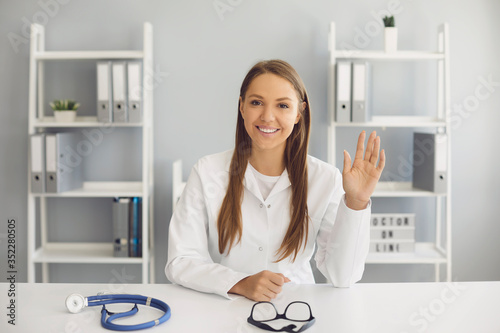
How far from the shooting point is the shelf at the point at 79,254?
2719 mm

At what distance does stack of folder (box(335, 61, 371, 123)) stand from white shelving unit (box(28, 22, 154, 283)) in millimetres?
1048

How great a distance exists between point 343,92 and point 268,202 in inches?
51.2

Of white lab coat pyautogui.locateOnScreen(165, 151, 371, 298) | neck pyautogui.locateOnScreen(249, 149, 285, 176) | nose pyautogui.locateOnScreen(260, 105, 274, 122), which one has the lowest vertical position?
white lab coat pyautogui.locateOnScreen(165, 151, 371, 298)

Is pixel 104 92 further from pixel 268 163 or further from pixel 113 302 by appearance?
pixel 113 302

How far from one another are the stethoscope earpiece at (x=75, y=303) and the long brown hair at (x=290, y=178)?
50cm

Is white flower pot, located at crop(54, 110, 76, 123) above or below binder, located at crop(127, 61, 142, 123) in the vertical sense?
below

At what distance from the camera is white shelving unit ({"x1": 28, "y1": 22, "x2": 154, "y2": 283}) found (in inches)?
106

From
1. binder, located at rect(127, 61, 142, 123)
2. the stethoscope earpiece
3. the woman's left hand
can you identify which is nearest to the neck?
the woman's left hand

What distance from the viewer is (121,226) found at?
2.73m

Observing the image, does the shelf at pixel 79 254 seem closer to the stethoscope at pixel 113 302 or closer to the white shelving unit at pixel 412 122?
the white shelving unit at pixel 412 122

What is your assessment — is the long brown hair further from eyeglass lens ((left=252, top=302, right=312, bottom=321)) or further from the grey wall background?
the grey wall background

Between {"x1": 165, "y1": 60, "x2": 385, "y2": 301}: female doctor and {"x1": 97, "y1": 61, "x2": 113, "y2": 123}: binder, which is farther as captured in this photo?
{"x1": 97, "y1": 61, "x2": 113, "y2": 123}: binder

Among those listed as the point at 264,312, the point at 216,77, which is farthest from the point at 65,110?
the point at 264,312

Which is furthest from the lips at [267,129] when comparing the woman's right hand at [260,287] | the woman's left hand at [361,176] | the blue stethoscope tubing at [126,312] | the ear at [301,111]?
the blue stethoscope tubing at [126,312]
